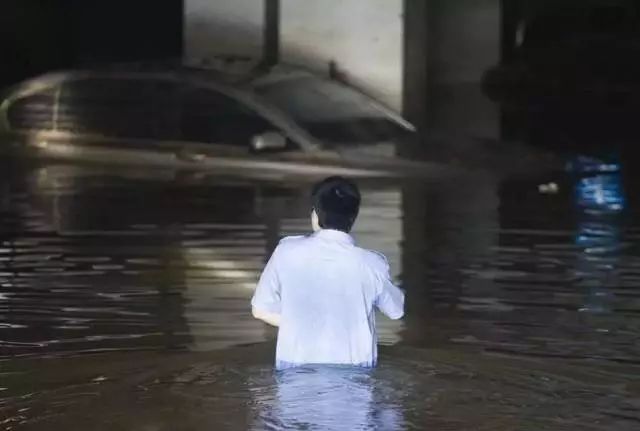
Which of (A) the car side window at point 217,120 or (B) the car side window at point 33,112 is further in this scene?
(B) the car side window at point 33,112

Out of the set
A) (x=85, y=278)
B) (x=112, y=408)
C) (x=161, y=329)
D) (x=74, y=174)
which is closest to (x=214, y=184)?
(x=74, y=174)

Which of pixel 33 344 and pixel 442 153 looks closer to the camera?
pixel 33 344

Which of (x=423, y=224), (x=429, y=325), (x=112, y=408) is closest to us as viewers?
(x=112, y=408)

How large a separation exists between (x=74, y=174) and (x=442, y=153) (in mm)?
3789

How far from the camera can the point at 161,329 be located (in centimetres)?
670

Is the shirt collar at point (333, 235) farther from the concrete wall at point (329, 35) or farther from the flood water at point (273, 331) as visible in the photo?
the concrete wall at point (329, 35)

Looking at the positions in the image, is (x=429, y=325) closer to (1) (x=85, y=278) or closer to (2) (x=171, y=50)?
(1) (x=85, y=278)

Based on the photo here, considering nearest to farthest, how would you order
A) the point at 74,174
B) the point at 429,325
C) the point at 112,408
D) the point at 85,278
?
the point at 112,408, the point at 429,325, the point at 85,278, the point at 74,174

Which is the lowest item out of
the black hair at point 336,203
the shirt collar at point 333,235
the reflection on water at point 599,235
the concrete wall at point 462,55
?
the reflection on water at point 599,235

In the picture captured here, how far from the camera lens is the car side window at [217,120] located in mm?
12406

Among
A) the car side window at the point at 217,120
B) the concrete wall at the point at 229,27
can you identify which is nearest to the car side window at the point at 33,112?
the car side window at the point at 217,120

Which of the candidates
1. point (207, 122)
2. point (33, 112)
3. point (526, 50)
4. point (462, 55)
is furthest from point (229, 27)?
point (526, 50)

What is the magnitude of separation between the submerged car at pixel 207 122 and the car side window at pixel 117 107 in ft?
0.03

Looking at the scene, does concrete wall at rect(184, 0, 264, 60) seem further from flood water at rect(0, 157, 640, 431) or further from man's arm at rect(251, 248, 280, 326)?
man's arm at rect(251, 248, 280, 326)
